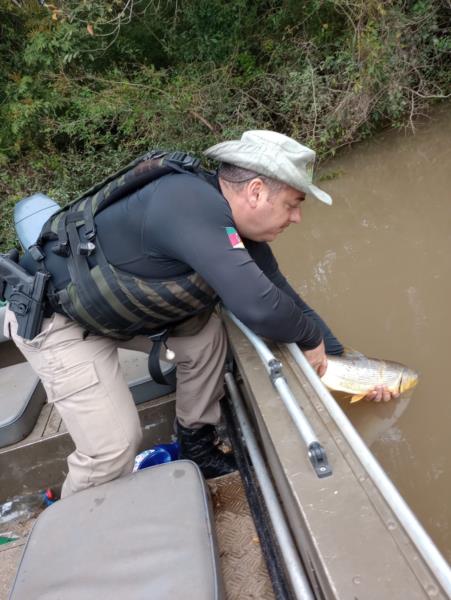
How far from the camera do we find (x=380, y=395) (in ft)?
8.71

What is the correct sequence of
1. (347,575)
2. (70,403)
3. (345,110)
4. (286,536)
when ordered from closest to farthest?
(347,575), (286,536), (70,403), (345,110)

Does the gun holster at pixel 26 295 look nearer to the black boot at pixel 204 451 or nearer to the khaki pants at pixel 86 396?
the khaki pants at pixel 86 396

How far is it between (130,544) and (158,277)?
957 mm

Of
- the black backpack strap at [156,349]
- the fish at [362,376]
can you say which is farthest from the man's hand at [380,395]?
the black backpack strap at [156,349]

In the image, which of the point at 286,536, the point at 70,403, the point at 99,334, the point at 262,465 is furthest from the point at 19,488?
the point at 286,536

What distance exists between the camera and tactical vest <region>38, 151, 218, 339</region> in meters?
1.86

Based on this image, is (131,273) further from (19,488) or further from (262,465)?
(19,488)

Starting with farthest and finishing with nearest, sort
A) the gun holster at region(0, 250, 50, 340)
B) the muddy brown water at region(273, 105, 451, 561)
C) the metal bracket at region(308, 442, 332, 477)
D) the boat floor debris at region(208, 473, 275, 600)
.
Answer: the muddy brown water at region(273, 105, 451, 561) → the gun holster at region(0, 250, 50, 340) → the boat floor debris at region(208, 473, 275, 600) → the metal bracket at region(308, 442, 332, 477)

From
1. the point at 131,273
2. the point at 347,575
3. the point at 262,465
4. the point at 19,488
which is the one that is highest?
the point at 131,273

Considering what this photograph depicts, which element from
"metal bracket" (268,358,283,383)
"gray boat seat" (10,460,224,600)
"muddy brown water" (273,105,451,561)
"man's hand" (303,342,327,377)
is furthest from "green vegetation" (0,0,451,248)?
"gray boat seat" (10,460,224,600)

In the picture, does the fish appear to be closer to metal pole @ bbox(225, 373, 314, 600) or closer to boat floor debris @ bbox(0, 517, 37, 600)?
metal pole @ bbox(225, 373, 314, 600)

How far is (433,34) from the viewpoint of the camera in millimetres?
7465

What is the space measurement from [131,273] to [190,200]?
41 cm

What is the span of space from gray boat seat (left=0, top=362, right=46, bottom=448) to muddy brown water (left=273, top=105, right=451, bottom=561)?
1.83 m
